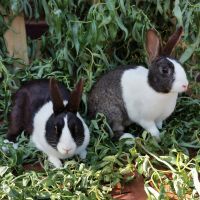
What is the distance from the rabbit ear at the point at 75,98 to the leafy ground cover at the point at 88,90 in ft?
0.94

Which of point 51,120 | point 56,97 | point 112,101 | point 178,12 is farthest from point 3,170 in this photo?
point 178,12

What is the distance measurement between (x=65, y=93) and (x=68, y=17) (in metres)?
0.65

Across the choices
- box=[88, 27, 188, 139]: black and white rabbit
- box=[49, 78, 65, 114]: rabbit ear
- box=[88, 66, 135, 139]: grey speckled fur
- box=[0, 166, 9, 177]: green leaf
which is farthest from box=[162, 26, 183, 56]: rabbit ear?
box=[0, 166, 9, 177]: green leaf

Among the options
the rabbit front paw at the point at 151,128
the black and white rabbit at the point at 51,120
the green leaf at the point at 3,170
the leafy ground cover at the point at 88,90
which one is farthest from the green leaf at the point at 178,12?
the green leaf at the point at 3,170

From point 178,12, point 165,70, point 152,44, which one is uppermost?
point 178,12

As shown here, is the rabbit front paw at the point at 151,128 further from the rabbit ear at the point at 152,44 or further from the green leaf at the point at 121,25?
the green leaf at the point at 121,25

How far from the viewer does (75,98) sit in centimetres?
269

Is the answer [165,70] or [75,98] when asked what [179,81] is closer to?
[165,70]

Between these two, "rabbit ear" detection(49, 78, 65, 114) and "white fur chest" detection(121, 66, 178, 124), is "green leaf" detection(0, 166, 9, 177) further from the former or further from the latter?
"white fur chest" detection(121, 66, 178, 124)

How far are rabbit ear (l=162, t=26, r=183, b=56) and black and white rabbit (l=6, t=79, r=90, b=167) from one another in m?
0.60

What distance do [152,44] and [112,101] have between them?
0.42m

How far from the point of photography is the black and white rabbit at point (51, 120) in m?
2.64

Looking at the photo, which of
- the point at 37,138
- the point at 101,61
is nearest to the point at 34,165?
the point at 37,138

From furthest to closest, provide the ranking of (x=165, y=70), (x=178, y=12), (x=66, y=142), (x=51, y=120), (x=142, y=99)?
(x=178, y=12)
(x=142, y=99)
(x=165, y=70)
(x=51, y=120)
(x=66, y=142)
